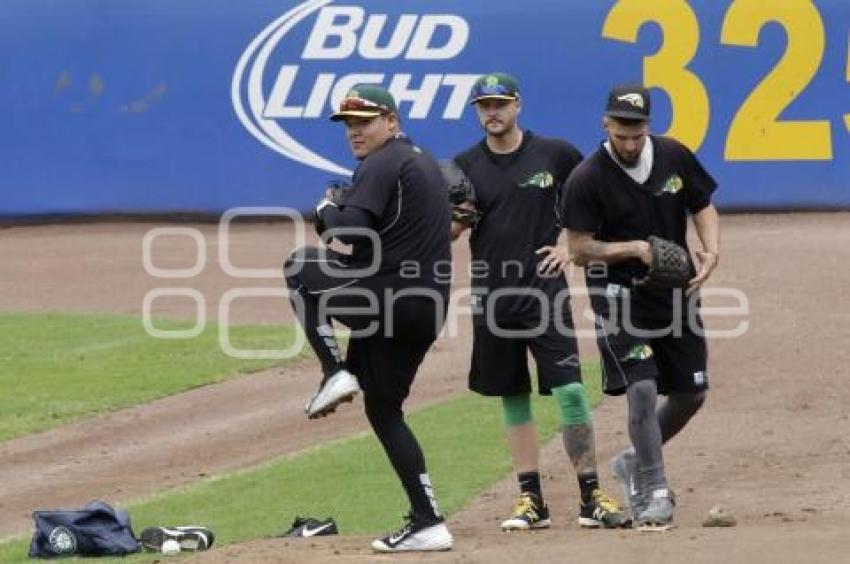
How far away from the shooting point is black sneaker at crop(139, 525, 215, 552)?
913 cm

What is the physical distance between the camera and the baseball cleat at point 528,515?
29.9 feet

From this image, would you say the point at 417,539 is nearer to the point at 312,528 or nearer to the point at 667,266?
the point at 312,528

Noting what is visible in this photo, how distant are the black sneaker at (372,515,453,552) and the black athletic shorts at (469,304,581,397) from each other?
1.28 meters

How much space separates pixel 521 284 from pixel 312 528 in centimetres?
161

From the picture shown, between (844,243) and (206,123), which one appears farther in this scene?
(206,123)

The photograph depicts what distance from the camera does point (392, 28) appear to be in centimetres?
2375

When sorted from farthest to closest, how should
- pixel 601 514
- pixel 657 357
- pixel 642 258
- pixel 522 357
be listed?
pixel 522 357, pixel 601 514, pixel 657 357, pixel 642 258

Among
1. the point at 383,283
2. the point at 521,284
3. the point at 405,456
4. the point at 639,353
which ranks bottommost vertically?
the point at 405,456

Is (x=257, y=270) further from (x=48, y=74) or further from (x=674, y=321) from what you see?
(x=674, y=321)

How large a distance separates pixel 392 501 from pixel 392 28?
1400 centimetres

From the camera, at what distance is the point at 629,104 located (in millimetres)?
8516

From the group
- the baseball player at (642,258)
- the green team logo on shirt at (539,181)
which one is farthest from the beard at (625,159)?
the green team logo on shirt at (539,181)

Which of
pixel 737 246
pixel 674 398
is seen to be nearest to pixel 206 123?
pixel 737 246

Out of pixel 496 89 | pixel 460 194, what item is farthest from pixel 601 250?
pixel 496 89
